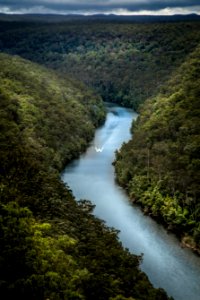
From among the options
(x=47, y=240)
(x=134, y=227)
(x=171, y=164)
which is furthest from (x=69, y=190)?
(x=47, y=240)

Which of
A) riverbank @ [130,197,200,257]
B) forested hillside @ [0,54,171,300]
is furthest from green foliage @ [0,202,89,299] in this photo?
riverbank @ [130,197,200,257]

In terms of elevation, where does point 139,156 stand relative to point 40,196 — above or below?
above

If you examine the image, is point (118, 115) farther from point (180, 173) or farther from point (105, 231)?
point (105, 231)

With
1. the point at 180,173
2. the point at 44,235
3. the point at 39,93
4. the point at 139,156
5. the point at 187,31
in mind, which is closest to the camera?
the point at 44,235

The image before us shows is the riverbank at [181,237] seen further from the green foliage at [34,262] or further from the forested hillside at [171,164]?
the green foliage at [34,262]

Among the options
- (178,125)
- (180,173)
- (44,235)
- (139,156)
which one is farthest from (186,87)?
(44,235)

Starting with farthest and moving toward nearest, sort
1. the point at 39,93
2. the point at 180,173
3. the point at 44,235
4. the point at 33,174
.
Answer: the point at 39,93, the point at 180,173, the point at 33,174, the point at 44,235

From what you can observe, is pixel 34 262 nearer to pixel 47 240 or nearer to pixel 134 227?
pixel 47 240
